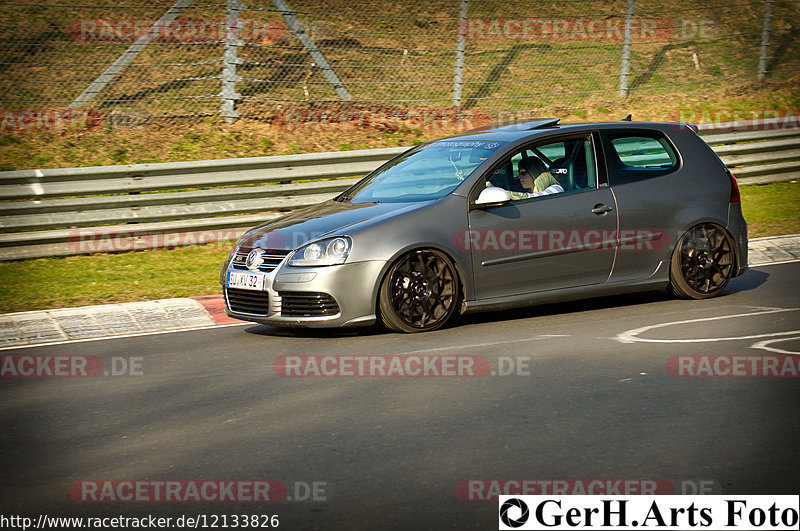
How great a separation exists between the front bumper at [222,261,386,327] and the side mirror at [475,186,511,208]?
1.00m

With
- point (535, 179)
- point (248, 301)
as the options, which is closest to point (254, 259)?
point (248, 301)

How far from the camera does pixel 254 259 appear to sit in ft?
25.1

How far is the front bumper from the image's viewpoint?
721 cm

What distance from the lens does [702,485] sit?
4.18 m

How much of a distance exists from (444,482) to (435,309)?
332 centimetres

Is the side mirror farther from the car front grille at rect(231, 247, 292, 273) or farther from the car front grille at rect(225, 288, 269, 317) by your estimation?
the car front grille at rect(225, 288, 269, 317)

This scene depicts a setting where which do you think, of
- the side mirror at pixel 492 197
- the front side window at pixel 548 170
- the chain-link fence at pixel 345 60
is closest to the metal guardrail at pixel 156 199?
the chain-link fence at pixel 345 60

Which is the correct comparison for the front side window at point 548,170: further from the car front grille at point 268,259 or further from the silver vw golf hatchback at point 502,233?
the car front grille at point 268,259

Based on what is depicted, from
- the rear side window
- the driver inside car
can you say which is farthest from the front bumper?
the rear side window

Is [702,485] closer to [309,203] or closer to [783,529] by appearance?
[783,529]

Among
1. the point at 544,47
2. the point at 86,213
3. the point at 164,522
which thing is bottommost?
the point at 164,522

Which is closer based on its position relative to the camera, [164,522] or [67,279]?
[164,522]

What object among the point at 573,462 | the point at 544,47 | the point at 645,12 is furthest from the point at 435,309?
the point at 645,12

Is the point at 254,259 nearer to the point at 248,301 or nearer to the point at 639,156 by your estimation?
the point at 248,301
